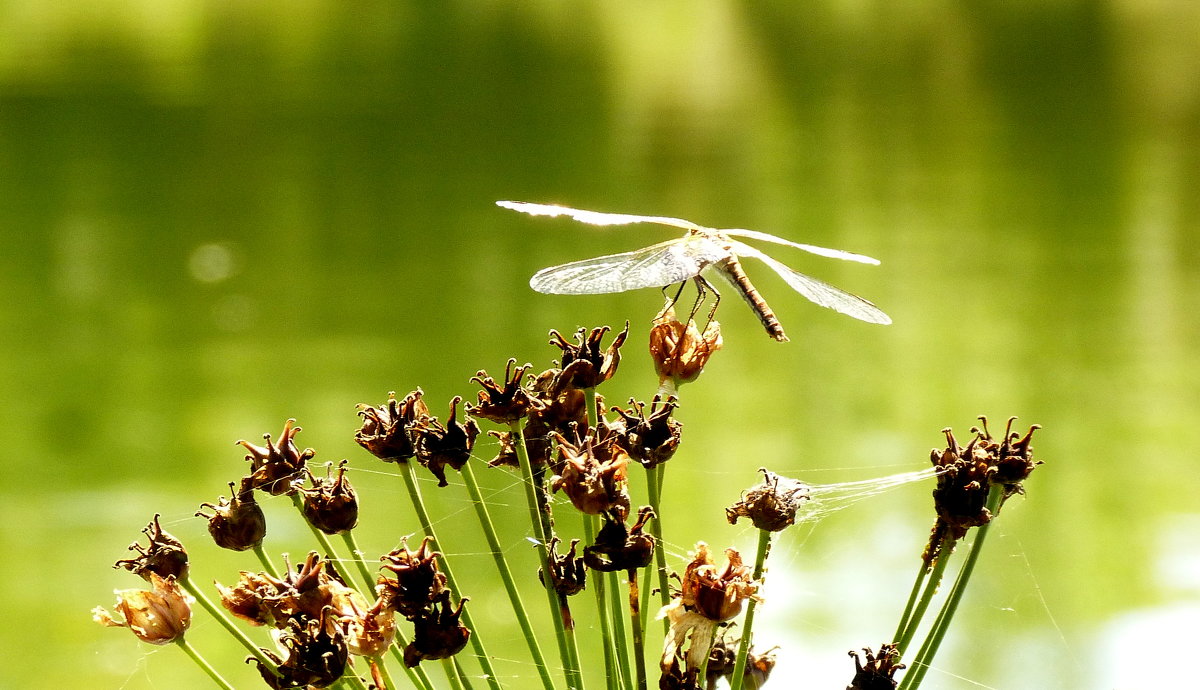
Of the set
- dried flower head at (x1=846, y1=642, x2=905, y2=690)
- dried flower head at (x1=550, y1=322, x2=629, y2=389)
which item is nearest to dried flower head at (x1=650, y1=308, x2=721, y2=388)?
dried flower head at (x1=550, y1=322, x2=629, y2=389)

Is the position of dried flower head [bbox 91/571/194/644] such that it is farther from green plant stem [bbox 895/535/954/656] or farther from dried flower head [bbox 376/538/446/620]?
green plant stem [bbox 895/535/954/656]

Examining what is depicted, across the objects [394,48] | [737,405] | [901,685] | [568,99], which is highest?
[394,48]

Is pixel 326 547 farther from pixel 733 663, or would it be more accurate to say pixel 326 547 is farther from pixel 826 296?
pixel 826 296

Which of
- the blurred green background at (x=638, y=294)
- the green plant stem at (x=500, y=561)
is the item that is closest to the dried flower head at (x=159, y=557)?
the green plant stem at (x=500, y=561)

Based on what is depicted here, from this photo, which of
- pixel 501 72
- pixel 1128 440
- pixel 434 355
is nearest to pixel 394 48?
pixel 501 72

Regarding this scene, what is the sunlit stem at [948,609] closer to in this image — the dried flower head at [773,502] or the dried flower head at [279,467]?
the dried flower head at [773,502]

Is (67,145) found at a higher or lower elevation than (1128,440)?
Result: higher

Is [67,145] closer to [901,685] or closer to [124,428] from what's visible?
[124,428]
